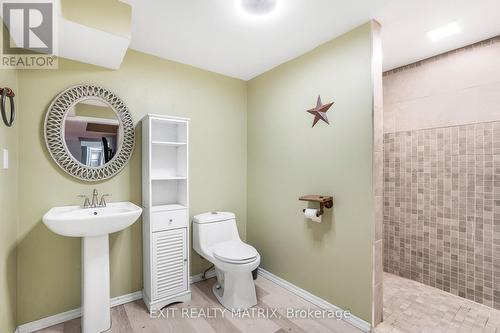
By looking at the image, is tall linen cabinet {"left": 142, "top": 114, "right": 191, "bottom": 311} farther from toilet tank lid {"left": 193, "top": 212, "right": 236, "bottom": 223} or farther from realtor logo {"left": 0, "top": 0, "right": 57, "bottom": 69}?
realtor logo {"left": 0, "top": 0, "right": 57, "bottom": 69}

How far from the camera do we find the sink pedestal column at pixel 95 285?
5.92 ft

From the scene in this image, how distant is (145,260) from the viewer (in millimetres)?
2271

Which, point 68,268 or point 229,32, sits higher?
point 229,32

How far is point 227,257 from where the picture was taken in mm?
2131

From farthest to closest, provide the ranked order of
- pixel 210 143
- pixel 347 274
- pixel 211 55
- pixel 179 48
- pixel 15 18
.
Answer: pixel 210 143
pixel 211 55
pixel 179 48
pixel 347 274
pixel 15 18

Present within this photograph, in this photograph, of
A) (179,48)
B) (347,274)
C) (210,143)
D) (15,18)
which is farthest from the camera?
(210,143)

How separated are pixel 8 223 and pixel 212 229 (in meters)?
1.57

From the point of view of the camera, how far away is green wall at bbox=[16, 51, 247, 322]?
6.15 ft

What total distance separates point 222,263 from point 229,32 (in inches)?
78.1

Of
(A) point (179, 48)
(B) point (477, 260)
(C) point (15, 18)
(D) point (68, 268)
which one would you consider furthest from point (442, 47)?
(D) point (68, 268)

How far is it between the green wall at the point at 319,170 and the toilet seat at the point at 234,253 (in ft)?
1.60

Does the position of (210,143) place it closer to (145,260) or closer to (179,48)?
(179,48)

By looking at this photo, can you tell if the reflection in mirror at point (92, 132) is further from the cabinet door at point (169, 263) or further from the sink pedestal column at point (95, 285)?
the cabinet door at point (169, 263)

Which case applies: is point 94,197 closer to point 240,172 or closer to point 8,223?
point 8,223
